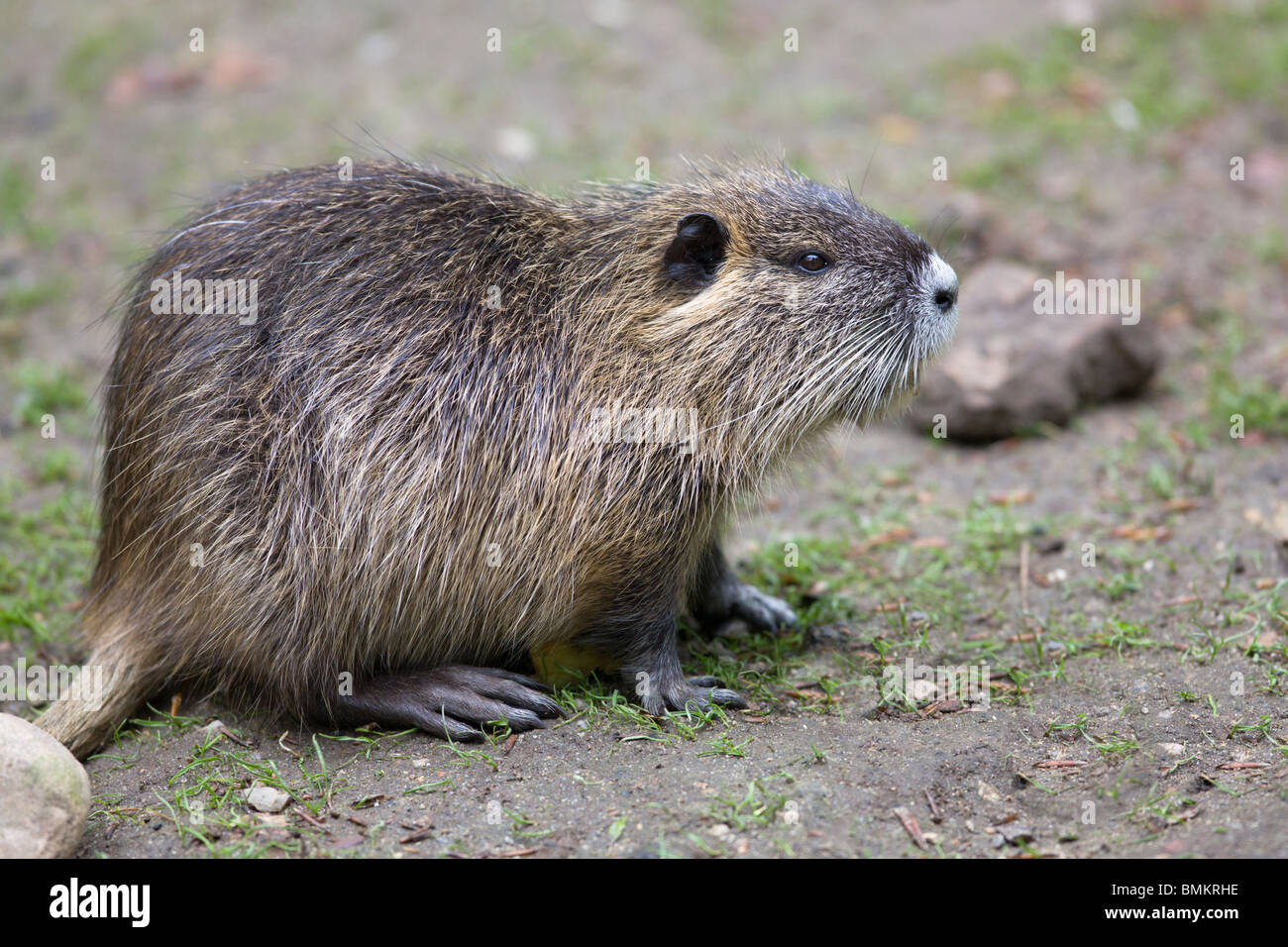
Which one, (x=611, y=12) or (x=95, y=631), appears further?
(x=611, y=12)

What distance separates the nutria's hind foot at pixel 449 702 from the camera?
150 inches

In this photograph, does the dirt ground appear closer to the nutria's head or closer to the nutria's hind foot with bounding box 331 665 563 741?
the nutria's hind foot with bounding box 331 665 563 741

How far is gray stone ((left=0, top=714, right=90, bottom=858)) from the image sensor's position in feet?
10.2

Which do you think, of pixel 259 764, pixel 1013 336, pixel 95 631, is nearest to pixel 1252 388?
pixel 1013 336

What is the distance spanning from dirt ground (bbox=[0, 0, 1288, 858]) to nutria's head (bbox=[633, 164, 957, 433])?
0.52 meters

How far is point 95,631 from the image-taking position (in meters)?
4.22

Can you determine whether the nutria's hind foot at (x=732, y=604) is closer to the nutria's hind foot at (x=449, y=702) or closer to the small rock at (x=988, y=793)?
the nutria's hind foot at (x=449, y=702)

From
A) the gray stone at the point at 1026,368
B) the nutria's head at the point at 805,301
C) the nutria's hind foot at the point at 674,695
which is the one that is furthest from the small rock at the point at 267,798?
the gray stone at the point at 1026,368

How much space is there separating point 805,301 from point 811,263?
149 mm

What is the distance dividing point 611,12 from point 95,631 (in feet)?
20.9

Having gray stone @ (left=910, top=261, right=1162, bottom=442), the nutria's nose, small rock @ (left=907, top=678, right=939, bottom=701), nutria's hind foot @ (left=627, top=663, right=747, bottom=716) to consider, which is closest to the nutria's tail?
nutria's hind foot @ (left=627, top=663, right=747, bottom=716)

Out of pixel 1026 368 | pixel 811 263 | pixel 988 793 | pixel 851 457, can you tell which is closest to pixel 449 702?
pixel 988 793

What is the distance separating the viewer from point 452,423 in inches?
151
